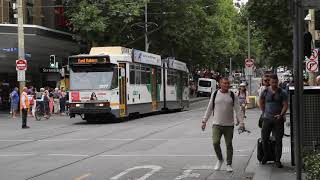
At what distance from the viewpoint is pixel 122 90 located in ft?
92.3

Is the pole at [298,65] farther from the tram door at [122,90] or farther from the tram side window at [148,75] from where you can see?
the tram side window at [148,75]

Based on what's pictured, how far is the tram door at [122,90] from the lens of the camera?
28042 mm

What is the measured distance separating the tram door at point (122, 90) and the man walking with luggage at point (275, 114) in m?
16.6

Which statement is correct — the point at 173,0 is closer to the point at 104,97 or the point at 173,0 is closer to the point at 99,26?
the point at 99,26

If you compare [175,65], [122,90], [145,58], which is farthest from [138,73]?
[175,65]

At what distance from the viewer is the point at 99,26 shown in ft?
136

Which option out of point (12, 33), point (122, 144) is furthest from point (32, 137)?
point (12, 33)

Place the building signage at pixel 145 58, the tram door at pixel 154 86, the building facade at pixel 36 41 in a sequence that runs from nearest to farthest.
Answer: the building signage at pixel 145 58
the tram door at pixel 154 86
the building facade at pixel 36 41

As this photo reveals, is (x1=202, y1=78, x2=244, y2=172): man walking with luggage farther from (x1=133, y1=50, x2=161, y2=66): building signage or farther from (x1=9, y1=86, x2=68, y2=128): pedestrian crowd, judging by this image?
(x1=9, y1=86, x2=68, y2=128): pedestrian crowd

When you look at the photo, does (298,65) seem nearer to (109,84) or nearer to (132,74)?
(109,84)

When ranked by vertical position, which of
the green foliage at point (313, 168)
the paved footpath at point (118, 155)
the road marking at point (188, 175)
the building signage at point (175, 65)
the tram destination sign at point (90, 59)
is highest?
the building signage at point (175, 65)

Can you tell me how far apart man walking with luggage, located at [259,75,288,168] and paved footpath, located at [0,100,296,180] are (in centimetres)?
75

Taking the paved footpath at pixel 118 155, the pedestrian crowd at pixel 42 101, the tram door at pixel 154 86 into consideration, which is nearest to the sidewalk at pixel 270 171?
the paved footpath at pixel 118 155

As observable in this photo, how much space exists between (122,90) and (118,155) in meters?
13.3
